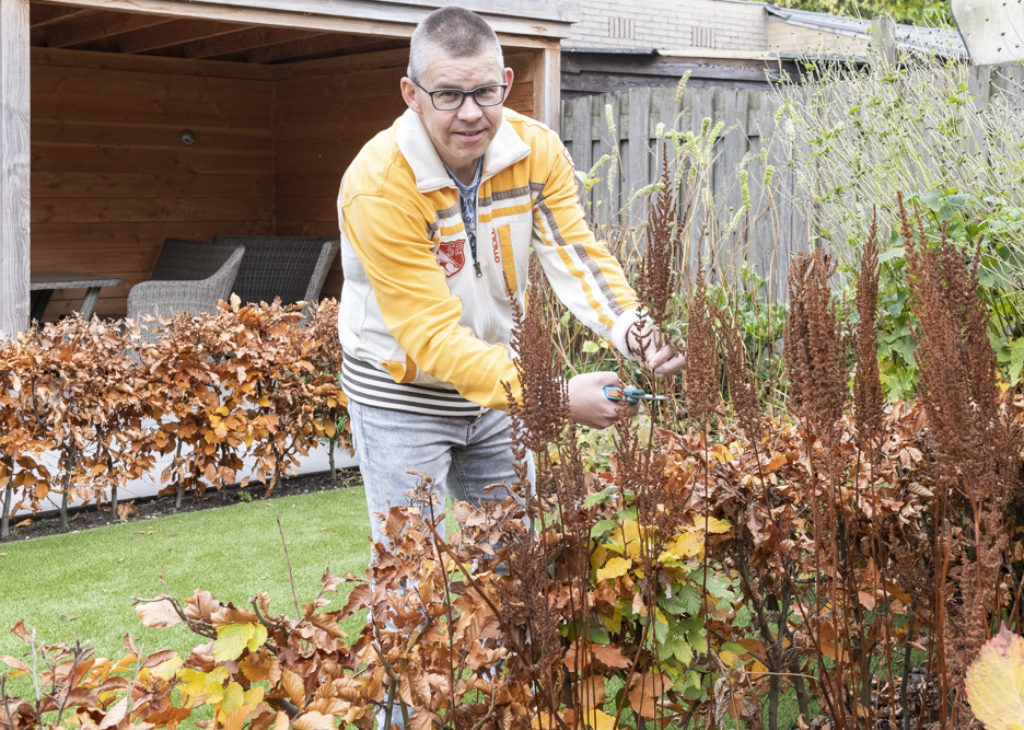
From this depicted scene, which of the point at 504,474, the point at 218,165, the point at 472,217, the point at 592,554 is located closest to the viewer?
the point at 592,554

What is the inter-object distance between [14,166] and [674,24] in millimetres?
20055

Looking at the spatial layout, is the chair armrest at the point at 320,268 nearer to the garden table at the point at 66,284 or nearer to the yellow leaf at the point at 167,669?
the garden table at the point at 66,284

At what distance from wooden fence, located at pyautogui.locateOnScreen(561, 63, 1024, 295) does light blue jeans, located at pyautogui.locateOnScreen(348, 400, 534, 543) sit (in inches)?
153

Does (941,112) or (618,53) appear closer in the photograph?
(941,112)

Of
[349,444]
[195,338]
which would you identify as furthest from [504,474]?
[349,444]

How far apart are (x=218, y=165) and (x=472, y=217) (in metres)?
9.36

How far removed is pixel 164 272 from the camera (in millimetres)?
10312

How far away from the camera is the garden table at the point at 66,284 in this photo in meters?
8.67

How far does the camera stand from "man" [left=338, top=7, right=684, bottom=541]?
234cm

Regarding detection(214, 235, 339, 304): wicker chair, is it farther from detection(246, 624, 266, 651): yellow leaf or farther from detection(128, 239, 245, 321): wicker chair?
detection(246, 624, 266, 651): yellow leaf

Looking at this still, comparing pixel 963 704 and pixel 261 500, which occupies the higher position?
pixel 963 704

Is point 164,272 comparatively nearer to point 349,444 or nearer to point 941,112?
point 349,444

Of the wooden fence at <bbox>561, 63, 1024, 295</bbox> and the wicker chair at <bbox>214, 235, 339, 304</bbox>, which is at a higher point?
the wooden fence at <bbox>561, 63, 1024, 295</bbox>

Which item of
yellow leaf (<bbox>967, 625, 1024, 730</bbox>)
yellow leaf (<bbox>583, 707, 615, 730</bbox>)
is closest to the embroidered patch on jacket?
yellow leaf (<bbox>583, 707, 615, 730</bbox>)
